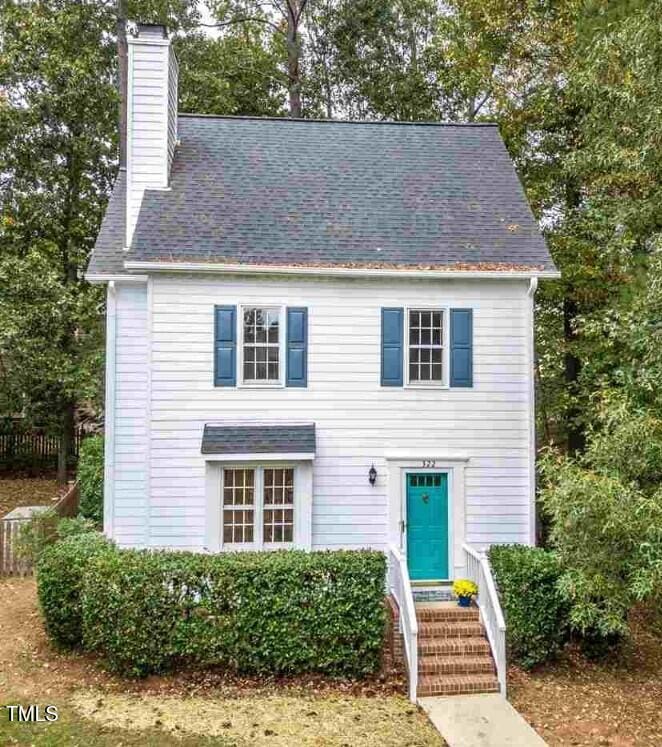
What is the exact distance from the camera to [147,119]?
1127 centimetres

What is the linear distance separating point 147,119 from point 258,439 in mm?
6534

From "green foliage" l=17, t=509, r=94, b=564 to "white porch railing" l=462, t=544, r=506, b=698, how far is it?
738 centimetres

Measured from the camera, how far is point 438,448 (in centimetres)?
1047

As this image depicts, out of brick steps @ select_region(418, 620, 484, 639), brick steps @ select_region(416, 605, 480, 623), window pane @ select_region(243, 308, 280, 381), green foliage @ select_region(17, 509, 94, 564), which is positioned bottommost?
brick steps @ select_region(418, 620, 484, 639)

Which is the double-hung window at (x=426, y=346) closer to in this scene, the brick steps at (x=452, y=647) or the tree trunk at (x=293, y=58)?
the brick steps at (x=452, y=647)

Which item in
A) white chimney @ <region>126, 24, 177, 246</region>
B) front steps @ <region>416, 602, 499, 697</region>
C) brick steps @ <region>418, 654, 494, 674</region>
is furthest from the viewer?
white chimney @ <region>126, 24, 177, 246</region>

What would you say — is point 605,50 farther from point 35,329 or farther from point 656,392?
point 35,329

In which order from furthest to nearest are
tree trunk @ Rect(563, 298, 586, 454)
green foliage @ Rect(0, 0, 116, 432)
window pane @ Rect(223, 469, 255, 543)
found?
green foliage @ Rect(0, 0, 116, 432) → tree trunk @ Rect(563, 298, 586, 454) → window pane @ Rect(223, 469, 255, 543)

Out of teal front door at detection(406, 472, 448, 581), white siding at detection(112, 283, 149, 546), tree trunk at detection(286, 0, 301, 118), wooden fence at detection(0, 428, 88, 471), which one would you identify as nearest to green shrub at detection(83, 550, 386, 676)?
white siding at detection(112, 283, 149, 546)

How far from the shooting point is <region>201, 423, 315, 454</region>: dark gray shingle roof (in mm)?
9922

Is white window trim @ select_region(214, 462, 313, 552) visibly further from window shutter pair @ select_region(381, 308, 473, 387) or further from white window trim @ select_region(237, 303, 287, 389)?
window shutter pair @ select_region(381, 308, 473, 387)

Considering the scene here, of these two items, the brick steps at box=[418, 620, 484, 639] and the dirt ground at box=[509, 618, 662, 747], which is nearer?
the dirt ground at box=[509, 618, 662, 747]

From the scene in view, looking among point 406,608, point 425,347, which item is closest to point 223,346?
point 425,347

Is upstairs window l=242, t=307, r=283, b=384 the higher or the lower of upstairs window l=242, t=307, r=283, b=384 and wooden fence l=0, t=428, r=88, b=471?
the higher
